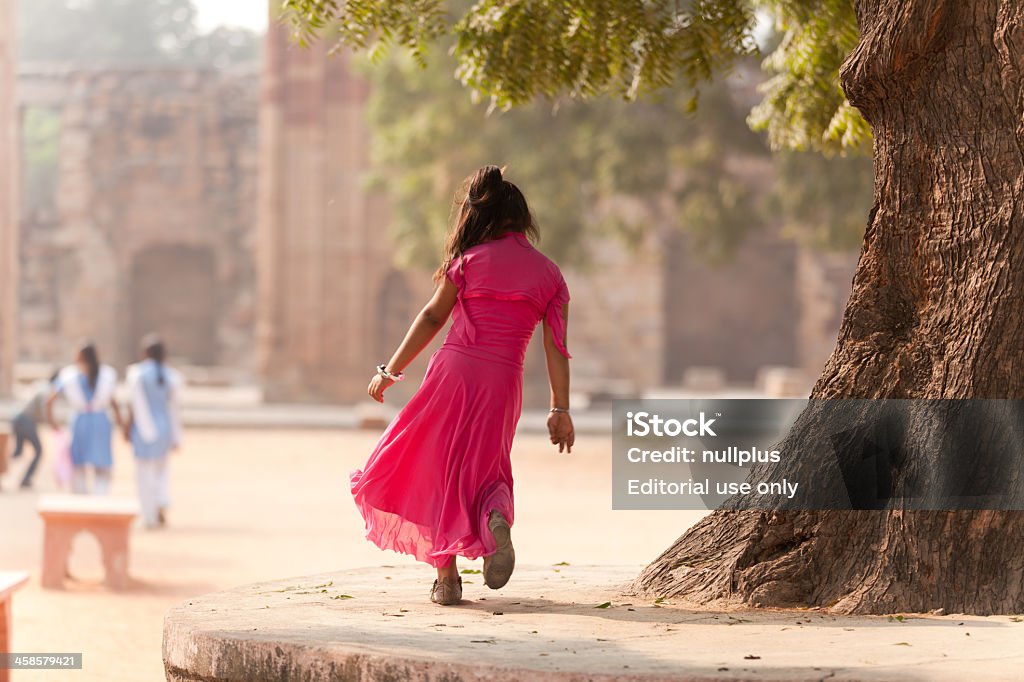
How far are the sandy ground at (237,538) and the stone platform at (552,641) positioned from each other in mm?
858

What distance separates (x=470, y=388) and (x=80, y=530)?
5.21 m

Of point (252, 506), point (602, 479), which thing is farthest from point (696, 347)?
point (252, 506)

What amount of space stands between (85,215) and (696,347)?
54.0 feet

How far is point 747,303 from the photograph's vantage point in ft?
120

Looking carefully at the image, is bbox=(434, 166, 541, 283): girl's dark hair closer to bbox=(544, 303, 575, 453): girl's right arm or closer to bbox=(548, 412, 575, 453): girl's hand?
bbox=(544, 303, 575, 453): girl's right arm

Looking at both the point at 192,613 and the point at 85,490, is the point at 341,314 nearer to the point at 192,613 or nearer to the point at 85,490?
the point at 85,490

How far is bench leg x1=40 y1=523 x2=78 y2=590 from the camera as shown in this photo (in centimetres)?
877

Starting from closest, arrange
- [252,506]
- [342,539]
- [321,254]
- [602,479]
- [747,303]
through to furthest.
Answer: [342,539], [252,506], [602,479], [321,254], [747,303]

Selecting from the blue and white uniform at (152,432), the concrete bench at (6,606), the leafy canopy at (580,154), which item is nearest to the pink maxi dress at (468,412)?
the concrete bench at (6,606)

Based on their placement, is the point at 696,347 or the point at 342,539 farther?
the point at 696,347

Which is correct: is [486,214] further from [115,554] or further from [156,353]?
[156,353]

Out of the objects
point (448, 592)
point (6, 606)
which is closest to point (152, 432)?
point (6, 606)

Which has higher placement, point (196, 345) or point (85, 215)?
point (85, 215)

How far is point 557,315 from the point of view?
456 centimetres
